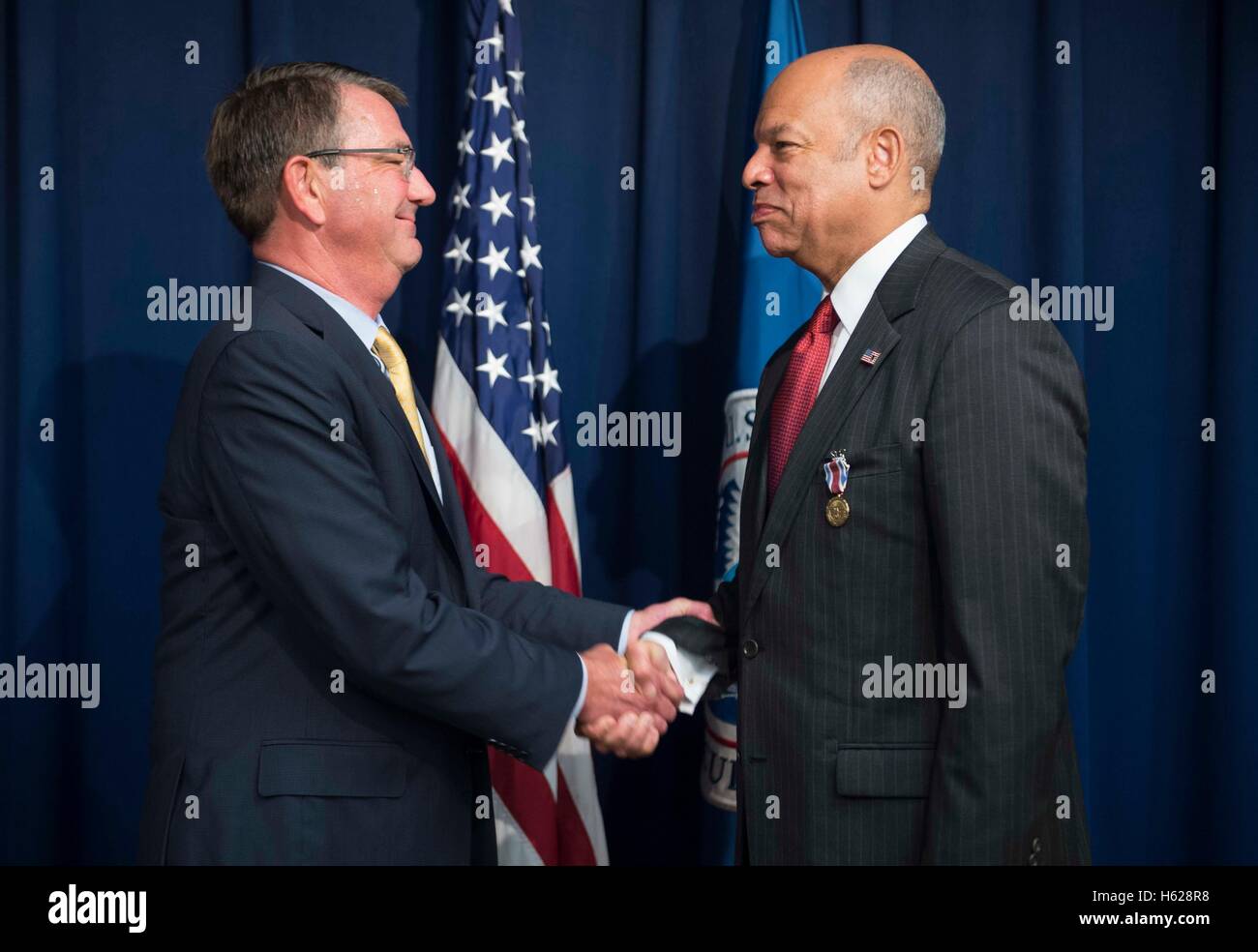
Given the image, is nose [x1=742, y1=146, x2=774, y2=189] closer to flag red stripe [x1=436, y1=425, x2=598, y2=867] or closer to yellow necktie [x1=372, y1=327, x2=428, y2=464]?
yellow necktie [x1=372, y1=327, x2=428, y2=464]

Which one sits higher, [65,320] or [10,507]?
[65,320]

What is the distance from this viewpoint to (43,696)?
3750 mm

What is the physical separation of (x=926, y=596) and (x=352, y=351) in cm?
116

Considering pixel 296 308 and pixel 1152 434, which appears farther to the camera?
pixel 1152 434

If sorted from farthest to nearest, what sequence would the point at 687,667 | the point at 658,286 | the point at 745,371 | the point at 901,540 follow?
the point at 658,286
the point at 745,371
the point at 687,667
the point at 901,540

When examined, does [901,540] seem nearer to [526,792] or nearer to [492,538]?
[492,538]

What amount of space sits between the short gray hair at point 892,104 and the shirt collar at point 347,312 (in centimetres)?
104

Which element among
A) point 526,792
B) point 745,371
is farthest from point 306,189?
point 526,792

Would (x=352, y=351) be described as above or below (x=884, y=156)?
below

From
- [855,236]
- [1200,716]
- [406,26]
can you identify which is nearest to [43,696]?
[406,26]

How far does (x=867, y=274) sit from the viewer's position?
229cm

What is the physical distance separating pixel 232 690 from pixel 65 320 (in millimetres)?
2194

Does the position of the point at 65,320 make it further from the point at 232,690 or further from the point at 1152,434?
the point at 1152,434

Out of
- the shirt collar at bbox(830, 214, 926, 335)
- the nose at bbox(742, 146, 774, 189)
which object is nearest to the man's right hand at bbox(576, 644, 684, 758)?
the shirt collar at bbox(830, 214, 926, 335)
